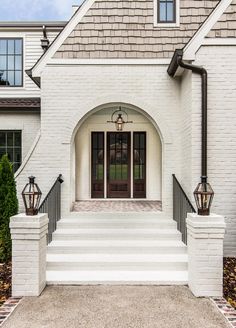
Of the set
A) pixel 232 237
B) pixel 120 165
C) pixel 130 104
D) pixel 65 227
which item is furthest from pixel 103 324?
pixel 120 165

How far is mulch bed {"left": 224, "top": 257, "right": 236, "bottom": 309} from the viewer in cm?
459

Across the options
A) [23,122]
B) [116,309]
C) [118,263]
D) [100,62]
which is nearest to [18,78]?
[23,122]

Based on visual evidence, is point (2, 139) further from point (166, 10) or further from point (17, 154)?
point (166, 10)

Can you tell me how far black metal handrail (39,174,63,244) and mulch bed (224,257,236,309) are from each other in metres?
3.30

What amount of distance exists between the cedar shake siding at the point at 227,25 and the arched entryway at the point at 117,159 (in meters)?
3.16

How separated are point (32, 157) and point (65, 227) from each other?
6.36 ft

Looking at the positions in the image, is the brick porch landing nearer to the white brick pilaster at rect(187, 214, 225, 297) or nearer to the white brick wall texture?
the white brick wall texture

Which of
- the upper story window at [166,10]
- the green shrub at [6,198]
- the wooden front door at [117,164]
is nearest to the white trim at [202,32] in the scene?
the upper story window at [166,10]

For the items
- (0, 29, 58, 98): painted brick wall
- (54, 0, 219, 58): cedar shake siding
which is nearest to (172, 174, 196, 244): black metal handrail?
(54, 0, 219, 58): cedar shake siding

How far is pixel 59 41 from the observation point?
7.16 m

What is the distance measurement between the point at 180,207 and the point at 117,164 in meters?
3.09

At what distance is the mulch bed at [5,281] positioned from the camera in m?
4.61

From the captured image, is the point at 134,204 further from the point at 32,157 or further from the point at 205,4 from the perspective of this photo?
the point at 205,4

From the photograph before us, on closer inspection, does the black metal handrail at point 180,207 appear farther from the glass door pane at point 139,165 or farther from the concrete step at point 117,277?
the glass door pane at point 139,165
